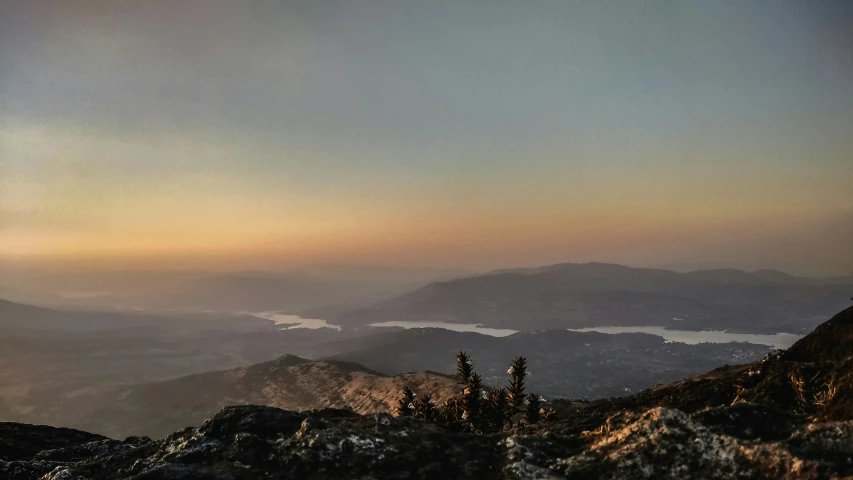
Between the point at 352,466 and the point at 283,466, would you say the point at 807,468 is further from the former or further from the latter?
the point at 283,466

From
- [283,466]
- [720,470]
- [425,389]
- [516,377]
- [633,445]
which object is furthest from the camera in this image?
[425,389]

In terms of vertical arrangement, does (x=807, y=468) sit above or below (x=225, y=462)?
above

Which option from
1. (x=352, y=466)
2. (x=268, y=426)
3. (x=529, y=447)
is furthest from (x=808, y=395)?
(x=268, y=426)

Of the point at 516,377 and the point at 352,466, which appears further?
the point at 516,377

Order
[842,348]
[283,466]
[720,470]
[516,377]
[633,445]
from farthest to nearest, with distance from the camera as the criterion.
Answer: [516,377], [842,348], [283,466], [633,445], [720,470]

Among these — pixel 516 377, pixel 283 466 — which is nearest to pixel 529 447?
pixel 283 466

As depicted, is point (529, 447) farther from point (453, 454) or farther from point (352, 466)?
point (352, 466)

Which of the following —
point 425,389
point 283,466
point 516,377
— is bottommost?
point 425,389
